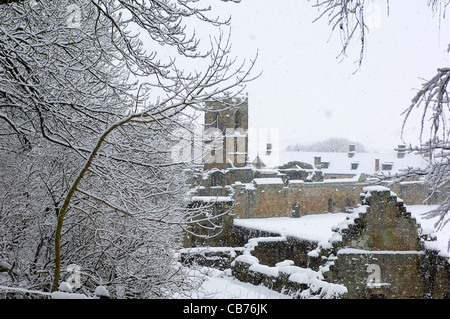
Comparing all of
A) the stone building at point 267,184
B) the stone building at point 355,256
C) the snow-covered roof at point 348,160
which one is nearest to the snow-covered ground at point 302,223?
the stone building at point 267,184

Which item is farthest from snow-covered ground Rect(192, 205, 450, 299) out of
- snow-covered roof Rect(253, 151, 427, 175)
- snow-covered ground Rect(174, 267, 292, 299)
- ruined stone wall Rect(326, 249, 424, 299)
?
snow-covered roof Rect(253, 151, 427, 175)

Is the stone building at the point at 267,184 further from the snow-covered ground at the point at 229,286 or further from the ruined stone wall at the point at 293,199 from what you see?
the snow-covered ground at the point at 229,286

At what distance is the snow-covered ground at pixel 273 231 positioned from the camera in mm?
8128

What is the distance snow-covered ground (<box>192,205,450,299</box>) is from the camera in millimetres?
8128

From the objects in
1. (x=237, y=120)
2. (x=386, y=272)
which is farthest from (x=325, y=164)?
(x=386, y=272)

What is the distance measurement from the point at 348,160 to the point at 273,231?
31.3 meters


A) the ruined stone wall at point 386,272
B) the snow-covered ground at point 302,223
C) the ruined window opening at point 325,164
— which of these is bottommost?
the snow-covered ground at point 302,223

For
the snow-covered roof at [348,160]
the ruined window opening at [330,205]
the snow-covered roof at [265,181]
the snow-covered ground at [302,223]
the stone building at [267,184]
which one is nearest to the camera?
the snow-covered ground at [302,223]

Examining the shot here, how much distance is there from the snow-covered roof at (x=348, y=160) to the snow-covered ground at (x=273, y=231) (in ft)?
29.0

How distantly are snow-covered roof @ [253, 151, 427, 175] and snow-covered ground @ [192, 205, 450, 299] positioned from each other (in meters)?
8.83

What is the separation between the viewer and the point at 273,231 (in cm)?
2106

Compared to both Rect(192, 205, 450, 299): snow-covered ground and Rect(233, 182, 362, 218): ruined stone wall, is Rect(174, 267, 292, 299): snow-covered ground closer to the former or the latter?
Rect(192, 205, 450, 299): snow-covered ground

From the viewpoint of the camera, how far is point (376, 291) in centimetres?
1326
